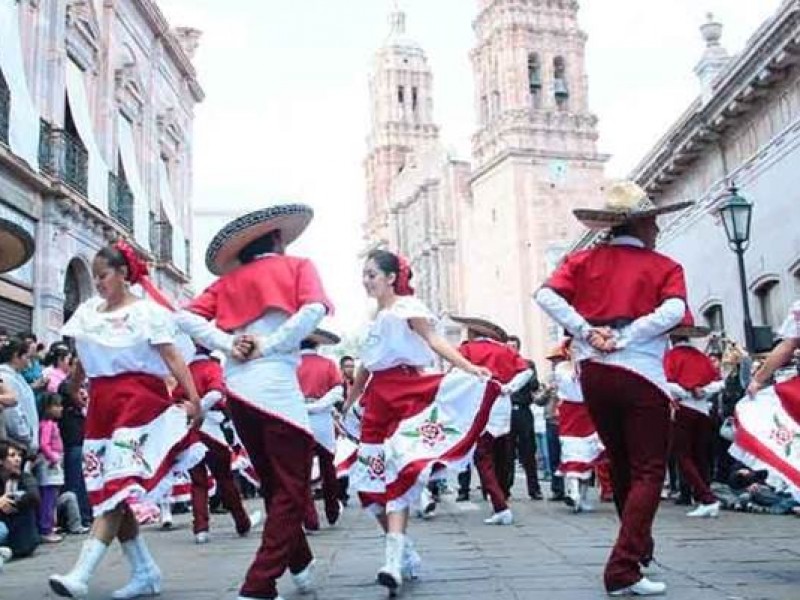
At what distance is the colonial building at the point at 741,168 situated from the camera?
15562 millimetres

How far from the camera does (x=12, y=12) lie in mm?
14797

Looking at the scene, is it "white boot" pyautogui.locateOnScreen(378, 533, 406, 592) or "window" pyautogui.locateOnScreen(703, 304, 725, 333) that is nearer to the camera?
"white boot" pyautogui.locateOnScreen(378, 533, 406, 592)

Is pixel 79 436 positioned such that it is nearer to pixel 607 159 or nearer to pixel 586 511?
pixel 586 511

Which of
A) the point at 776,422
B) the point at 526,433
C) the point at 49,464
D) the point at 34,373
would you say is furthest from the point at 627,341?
the point at 526,433

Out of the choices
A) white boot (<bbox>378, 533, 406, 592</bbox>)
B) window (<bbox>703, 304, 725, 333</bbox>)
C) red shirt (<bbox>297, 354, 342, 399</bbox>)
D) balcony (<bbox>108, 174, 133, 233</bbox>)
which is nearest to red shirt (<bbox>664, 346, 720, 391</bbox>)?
red shirt (<bbox>297, 354, 342, 399</bbox>)

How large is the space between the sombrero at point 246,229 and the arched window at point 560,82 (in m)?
49.3

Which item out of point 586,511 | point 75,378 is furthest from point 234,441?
point 75,378

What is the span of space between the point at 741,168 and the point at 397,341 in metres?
13.8

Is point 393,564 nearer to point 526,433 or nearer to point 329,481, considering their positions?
point 329,481

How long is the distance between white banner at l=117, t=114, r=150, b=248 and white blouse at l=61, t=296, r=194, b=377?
629 inches

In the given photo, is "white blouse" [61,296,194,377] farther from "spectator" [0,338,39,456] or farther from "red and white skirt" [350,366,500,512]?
"spectator" [0,338,39,456]

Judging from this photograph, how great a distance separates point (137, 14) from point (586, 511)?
16.8 metres

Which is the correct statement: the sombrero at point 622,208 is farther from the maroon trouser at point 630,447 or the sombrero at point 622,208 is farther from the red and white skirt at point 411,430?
the red and white skirt at point 411,430

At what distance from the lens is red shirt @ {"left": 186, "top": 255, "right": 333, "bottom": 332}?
15.8 feet
